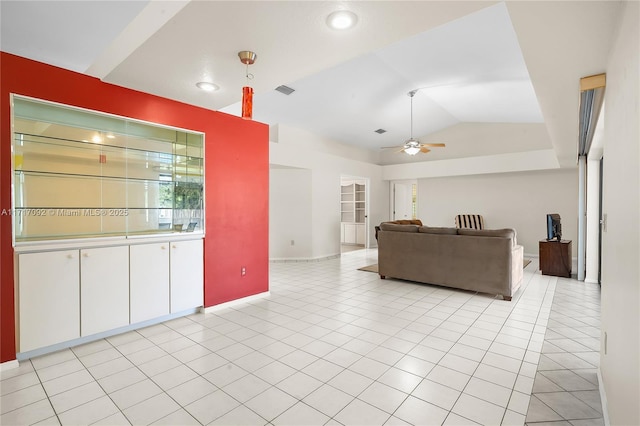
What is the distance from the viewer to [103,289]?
2.90m

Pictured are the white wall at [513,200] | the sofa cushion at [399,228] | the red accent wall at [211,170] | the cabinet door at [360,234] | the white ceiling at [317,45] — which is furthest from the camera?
the cabinet door at [360,234]

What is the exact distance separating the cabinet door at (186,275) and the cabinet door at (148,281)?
8 centimetres

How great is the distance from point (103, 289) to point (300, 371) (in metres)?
2.02

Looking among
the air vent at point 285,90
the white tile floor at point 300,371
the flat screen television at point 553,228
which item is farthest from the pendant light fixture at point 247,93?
the flat screen television at point 553,228

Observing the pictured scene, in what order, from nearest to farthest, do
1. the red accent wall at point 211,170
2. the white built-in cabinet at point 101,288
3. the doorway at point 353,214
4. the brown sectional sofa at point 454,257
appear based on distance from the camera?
the red accent wall at point 211,170 → the white built-in cabinet at point 101,288 → the brown sectional sofa at point 454,257 → the doorway at point 353,214

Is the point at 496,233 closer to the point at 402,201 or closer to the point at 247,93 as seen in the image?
the point at 247,93

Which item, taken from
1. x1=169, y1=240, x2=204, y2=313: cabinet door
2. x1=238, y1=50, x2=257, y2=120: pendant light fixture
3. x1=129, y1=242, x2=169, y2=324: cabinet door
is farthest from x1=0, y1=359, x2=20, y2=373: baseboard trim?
x1=238, y1=50, x2=257, y2=120: pendant light fixture

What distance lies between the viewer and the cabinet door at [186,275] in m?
3.43

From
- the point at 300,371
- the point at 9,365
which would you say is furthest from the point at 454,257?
the point at 9,365

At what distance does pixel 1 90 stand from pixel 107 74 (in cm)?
73

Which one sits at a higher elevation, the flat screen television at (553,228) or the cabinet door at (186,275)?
the flat screen television at (553,228)

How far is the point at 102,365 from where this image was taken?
8.14 ft

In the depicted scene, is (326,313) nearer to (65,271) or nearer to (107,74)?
(65,271)

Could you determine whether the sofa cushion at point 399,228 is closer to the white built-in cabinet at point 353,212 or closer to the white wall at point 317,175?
the white wall at point 317,175
